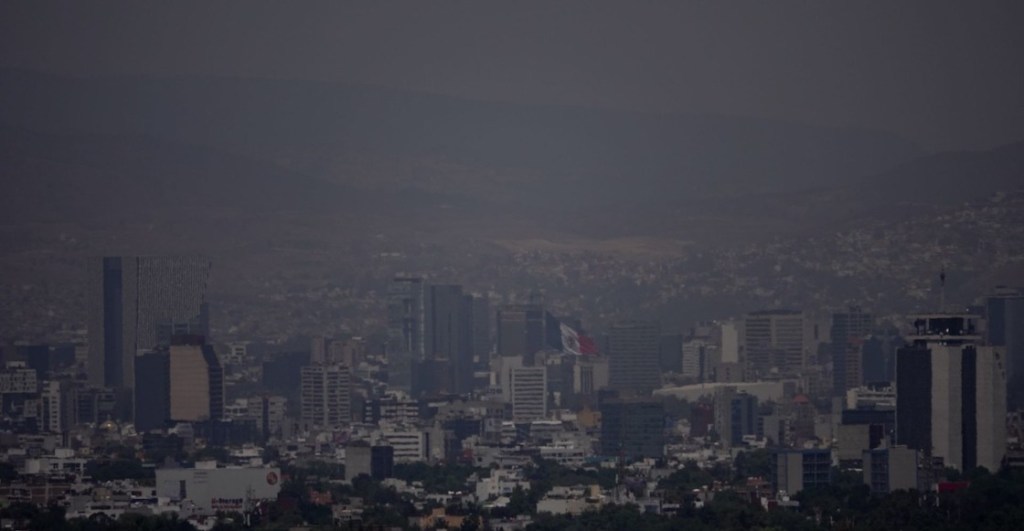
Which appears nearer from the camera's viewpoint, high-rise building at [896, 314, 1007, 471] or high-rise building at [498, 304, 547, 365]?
high-rise building at [896, 314, 1007, 471]

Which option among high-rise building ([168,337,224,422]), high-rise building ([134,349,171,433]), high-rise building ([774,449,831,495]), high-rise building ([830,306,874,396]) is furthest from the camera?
high-rise building ([830,306,874,396])

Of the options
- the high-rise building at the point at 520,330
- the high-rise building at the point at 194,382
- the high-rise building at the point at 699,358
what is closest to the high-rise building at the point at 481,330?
the high-rise building at the point at 520,330

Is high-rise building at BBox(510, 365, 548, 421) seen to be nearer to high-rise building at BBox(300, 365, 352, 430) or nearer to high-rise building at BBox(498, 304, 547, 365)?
high-rise building at BBox(300, 365, 352, 430)

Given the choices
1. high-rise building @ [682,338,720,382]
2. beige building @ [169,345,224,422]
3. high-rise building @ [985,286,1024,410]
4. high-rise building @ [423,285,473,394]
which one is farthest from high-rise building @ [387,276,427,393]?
high-rise building @ [985,286,1024,410]

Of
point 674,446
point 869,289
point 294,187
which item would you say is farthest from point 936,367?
point 294,187

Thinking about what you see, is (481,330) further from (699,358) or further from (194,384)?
(194,384)

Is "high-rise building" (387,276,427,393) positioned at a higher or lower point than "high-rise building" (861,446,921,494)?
higher

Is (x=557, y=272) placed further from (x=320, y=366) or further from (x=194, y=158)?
(x=320, y=366)
